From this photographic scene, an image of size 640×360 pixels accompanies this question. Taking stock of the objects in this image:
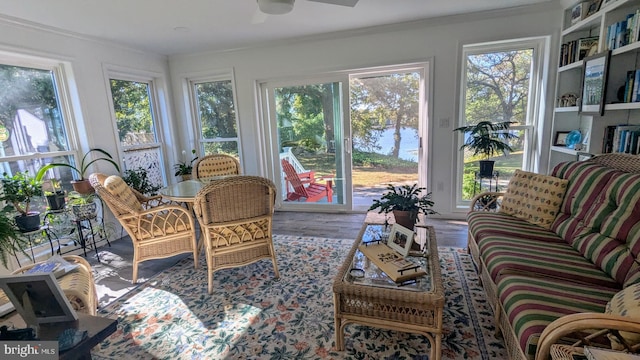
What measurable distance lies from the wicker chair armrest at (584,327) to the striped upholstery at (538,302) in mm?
112

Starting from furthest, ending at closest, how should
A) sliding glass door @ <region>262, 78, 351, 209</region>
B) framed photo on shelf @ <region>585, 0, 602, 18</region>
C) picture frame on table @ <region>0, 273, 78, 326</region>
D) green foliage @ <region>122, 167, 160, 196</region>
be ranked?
sliding glass door @ <region>262, 78, 351, 209</region>, green foliage @ <region>122, 167, 160, 196</region>, framed photo on shelf @ <region>585, 0, 602, 18</region>, picture frame on table @ <region>0, 273, 78, 326</region>

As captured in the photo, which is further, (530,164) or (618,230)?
(530,164)

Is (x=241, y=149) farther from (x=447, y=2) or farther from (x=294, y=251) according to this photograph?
(x=447, y=2)

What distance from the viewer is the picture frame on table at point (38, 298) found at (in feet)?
3.88

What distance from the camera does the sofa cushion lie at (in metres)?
1.84

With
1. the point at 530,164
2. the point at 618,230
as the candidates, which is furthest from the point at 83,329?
the point at 530,164

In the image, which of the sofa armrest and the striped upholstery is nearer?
the striped upholstery

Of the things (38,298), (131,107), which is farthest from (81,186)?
(38,298)

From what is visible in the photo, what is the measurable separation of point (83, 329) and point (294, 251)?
6.51 ft

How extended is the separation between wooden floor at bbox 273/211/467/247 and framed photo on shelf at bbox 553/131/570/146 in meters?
1.28

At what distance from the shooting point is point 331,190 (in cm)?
434

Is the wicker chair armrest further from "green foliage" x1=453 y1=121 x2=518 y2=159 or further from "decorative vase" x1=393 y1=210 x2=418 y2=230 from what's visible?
"green foliage" x1=453 y1=121 x2=518 y2=159

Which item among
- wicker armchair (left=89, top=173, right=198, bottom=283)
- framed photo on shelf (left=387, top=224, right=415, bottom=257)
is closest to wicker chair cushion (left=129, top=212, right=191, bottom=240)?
wicker armchair (left=89, top=173, right=198, bottom=283)

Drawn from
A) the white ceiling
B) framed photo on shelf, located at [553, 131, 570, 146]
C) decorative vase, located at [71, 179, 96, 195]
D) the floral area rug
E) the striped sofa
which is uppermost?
the white ceiling
